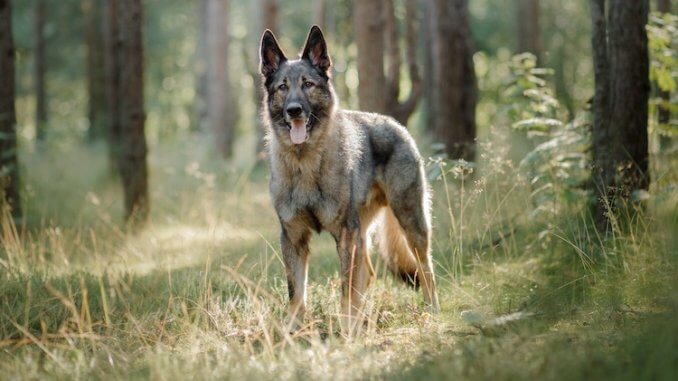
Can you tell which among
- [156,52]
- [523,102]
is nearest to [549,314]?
[523,102]

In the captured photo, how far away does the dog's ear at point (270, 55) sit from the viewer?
6.12 meters

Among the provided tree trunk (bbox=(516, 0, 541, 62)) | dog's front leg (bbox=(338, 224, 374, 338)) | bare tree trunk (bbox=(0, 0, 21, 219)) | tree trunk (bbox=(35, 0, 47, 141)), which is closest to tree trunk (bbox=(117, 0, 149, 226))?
bare tree trunk (bbox=(0, 0, 21, 219))

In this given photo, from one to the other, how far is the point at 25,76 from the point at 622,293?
40.7 m

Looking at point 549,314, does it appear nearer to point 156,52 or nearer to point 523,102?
point 523,102

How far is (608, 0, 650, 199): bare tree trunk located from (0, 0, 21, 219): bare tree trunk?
7.42 metres

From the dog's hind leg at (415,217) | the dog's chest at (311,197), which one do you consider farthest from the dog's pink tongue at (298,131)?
the dog's hind leg at (415,217)

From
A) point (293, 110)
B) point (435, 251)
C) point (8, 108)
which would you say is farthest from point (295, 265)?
point (8, 108)

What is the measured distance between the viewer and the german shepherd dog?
19.0 feet

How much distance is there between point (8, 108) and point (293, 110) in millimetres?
5751

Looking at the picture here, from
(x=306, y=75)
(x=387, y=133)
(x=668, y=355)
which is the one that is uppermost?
(x=306, y=75)

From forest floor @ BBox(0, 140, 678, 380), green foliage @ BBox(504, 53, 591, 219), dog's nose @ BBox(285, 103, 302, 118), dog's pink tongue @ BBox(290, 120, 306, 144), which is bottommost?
forest floor @ BBox(0, 140, 678, 380)

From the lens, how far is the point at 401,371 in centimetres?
416

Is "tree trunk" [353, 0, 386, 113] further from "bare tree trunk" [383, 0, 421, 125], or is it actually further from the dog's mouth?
the dog's mouth

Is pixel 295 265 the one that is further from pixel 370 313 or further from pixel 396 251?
pixel 396 251
